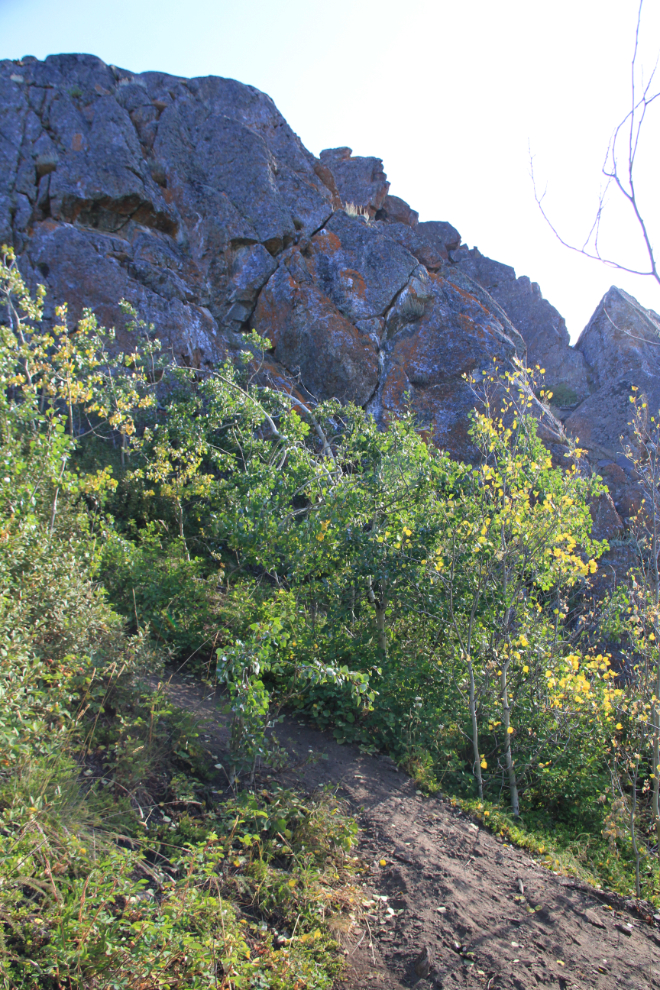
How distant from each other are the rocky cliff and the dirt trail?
896 cm

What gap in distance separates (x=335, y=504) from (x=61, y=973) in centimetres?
383

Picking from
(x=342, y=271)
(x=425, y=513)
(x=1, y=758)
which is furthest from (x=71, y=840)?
(x=342, y=271)

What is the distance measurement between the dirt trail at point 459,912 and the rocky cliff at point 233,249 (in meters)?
8.96

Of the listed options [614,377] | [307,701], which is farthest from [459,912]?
[614,377]

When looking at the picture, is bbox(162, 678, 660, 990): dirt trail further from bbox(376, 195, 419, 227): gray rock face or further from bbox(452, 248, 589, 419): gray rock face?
bbox(376, 195, 419, 227): gray rock face

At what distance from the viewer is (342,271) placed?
14688 mm

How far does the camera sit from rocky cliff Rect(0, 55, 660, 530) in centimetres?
1230

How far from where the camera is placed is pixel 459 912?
3.34 meters

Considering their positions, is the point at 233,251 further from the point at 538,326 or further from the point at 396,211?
the point at 538,326

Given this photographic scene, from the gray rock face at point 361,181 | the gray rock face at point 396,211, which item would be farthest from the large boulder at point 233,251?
the gray rock face at point 396,211

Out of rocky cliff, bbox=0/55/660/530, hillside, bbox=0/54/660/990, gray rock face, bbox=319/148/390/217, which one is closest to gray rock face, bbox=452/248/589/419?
rocky cliff, bbox=0/55/660/530

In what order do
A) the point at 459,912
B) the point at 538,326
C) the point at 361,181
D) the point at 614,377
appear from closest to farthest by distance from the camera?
the point at 459,912
the point at 614,377
the point at 361,181
the point at 538,326

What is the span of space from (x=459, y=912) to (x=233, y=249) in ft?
48.6

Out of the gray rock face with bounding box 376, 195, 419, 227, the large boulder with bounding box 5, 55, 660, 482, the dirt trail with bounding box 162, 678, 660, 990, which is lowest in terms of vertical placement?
the dirt trail with bounding box 162, 678, 660, 990
